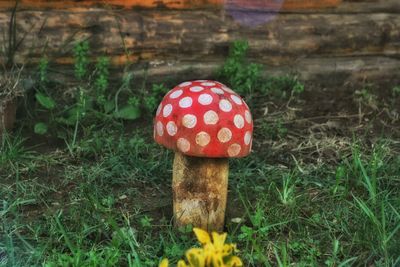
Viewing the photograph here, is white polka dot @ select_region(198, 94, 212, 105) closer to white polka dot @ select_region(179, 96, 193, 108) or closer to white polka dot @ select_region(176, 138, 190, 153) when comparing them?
white polka dot @ select_region(179, 96, 193, 108)

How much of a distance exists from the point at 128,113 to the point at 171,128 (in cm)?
143

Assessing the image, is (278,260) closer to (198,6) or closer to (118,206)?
(118,206)

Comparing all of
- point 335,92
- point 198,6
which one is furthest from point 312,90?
point 198,6

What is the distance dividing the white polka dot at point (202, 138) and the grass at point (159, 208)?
1.28 ft

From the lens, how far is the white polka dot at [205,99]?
9.50 ft

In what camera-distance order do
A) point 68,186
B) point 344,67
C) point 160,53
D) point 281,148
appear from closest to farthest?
point 68,186 < point 281,148 < point 160,53 < point 344,67

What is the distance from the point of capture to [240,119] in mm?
2938

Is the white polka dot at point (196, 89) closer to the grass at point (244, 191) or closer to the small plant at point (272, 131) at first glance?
the grass at point (244, 191)

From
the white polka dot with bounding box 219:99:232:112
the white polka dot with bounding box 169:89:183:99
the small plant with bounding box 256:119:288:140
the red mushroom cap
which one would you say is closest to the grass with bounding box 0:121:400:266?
the small plant with bounding box 256:119:288:140

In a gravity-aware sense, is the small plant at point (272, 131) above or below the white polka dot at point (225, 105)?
below

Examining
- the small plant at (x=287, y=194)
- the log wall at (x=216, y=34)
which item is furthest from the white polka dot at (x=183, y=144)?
the log wall at (x=216, y=34)

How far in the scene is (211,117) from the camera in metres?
2.87

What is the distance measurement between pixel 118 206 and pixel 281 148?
1.14 metres

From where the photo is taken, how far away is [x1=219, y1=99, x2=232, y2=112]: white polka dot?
9.54ft
